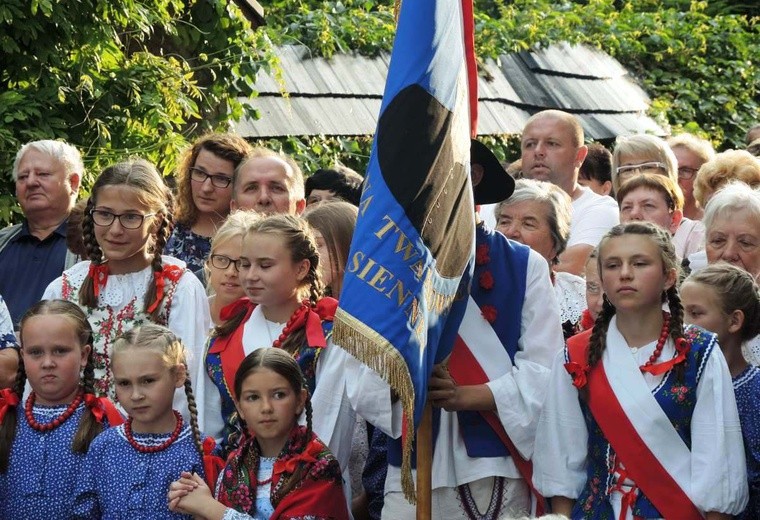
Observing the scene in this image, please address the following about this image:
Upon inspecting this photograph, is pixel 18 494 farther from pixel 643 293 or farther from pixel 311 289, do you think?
pixel 643 293

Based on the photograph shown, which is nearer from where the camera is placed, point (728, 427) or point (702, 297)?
point (728, 427)

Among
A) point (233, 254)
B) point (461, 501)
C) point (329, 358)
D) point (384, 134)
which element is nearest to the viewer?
point (384, 134)

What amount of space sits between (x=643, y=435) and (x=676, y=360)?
0.27 m

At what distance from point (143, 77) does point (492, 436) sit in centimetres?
438

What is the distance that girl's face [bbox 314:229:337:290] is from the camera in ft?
19.0

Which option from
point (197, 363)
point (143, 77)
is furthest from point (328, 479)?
point (143, 77)

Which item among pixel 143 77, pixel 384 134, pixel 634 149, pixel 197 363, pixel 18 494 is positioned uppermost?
pixel 143 77

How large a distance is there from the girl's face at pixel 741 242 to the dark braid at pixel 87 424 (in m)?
2.65

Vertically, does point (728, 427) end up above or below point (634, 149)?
below

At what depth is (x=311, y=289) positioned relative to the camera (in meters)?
5.52

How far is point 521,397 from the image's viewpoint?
16.2 ft

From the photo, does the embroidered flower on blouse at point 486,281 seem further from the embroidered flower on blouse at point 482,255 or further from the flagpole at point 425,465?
the flagpole at point 425,465

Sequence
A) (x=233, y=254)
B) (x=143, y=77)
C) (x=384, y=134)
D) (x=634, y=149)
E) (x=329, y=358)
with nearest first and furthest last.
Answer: (x=384, y=134) < (x=329, y=358) < (x=233, y=254) < (x=634, y=149) < (x=143, y=77)

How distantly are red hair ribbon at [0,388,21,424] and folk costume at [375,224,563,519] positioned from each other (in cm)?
144
